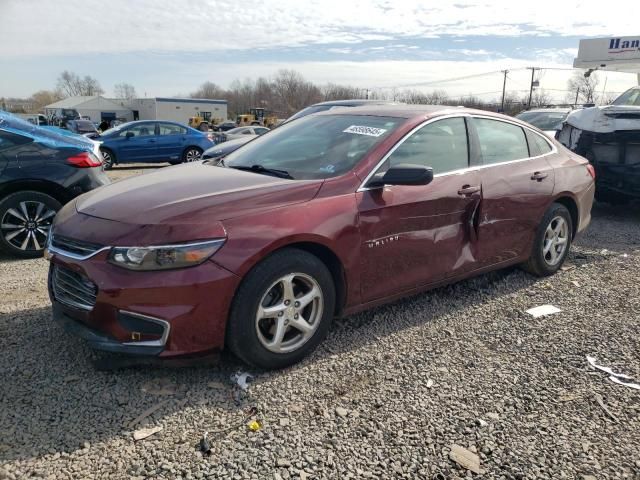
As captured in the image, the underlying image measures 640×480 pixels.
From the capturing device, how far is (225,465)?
235cm

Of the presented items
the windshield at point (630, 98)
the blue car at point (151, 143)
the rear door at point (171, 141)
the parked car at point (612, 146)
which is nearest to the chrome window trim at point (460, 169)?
the parked car at point (612, 146)

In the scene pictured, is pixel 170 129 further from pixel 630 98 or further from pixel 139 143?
pixel 630 98

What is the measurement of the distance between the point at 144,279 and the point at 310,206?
1042 millimetres

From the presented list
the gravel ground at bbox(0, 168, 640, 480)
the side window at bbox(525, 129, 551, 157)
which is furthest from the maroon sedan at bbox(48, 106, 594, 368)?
the gravel ground at bbox(0, 168, 640, 480)

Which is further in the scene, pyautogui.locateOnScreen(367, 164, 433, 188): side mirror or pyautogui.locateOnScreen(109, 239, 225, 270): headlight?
pyautogui.locateOnScreen(367, 164, 433, 188): side mirror

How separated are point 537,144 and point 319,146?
2.29 meters

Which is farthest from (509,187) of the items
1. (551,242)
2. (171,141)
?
(171,141)

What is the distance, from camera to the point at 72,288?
2975 millimetres

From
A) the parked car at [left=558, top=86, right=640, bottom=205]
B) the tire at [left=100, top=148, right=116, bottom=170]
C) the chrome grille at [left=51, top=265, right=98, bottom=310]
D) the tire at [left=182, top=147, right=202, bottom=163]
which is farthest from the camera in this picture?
the tire at [left=182, top=147, right=202, bottom=163]

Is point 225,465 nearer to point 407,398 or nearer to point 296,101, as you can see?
point 407,398

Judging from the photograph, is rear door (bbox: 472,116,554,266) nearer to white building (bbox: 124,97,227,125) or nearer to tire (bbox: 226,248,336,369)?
tire (bbox: 226,248,336,369)

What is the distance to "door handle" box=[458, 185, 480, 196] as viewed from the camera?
395 centimetres

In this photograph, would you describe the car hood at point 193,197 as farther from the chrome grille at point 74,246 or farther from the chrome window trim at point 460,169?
the chrome window trim at point 460,169

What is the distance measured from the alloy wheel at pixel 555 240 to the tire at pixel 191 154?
13569 millimetres
